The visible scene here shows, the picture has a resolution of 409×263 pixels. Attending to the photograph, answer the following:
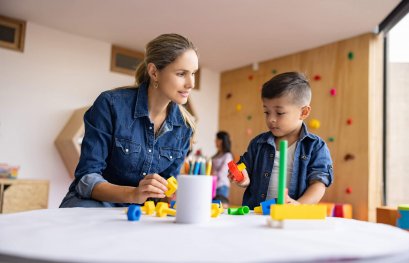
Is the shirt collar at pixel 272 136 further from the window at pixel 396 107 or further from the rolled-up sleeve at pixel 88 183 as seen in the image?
the window at pixel 396 107

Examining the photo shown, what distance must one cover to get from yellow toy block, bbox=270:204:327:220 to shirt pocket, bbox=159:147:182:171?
74 centimetres

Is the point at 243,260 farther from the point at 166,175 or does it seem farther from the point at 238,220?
the point at 166,175

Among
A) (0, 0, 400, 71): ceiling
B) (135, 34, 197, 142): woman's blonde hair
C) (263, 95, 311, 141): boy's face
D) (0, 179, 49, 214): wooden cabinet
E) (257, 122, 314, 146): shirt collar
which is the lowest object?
(0, 179, 49, 214): wooden cabinet

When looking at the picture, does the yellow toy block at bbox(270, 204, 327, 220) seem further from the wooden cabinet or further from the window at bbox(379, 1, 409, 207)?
the wooden cabinet

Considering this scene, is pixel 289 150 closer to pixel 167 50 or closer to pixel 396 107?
pixel 167 50

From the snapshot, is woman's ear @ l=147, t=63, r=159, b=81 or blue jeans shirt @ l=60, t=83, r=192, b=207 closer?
blue jeans shirt @ l=60, t=83, r=192, b=207

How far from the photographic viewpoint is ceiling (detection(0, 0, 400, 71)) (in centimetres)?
329

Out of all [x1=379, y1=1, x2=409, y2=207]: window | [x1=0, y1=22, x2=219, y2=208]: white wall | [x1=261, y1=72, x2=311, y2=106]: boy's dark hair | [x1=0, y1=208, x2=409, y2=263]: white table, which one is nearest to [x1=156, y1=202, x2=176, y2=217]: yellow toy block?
[x1=0, y1=208, x2=409, y2=263]: white table

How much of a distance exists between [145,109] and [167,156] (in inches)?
7.4

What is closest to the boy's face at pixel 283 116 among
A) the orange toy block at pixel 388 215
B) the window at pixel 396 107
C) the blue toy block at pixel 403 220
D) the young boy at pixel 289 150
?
the young boy at pixel 289 150

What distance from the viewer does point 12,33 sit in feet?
12.6

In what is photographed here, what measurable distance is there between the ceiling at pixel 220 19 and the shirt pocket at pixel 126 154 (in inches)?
90.0

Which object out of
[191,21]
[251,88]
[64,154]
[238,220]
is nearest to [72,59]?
[64,154]

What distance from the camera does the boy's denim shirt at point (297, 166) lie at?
132 centimetres
